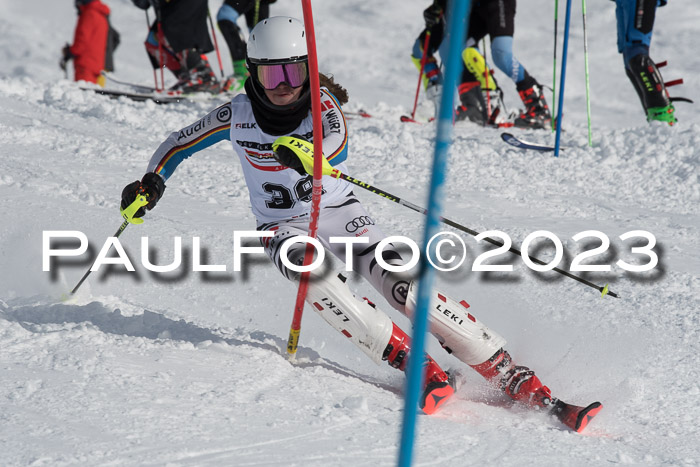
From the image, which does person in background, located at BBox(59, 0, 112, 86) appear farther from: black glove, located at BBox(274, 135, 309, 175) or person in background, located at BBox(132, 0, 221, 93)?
black glove, located at BBox(274, 135, 309, 175)

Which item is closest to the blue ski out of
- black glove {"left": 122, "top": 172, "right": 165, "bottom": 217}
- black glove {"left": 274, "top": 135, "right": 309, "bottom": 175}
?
black glove {"left": 122, "top": 172, "right": 165, "bottom": 217}

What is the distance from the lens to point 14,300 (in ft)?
13.6

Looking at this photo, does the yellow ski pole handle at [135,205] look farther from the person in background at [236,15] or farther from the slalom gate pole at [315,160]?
the person in background at [236,15]

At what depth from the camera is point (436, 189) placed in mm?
1405

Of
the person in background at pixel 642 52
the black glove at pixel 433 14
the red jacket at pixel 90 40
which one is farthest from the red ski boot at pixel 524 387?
the red jacket at pixel 90 40

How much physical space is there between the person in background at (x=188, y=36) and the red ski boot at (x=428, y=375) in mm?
6595

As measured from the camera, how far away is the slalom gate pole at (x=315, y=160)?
106 inches

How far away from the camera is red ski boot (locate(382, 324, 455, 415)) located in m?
3.08

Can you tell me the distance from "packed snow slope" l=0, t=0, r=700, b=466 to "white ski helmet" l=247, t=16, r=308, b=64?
1300mm

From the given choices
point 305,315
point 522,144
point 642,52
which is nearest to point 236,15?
point 522,144

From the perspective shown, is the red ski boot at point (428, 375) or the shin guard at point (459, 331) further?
the shin guard at point (459, 331)

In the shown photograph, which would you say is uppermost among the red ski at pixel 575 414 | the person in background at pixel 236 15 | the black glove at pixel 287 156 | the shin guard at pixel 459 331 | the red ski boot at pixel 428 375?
the person in background at pixel 236 15

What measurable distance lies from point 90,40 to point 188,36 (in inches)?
121

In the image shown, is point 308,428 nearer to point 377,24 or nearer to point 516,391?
point 516,391
